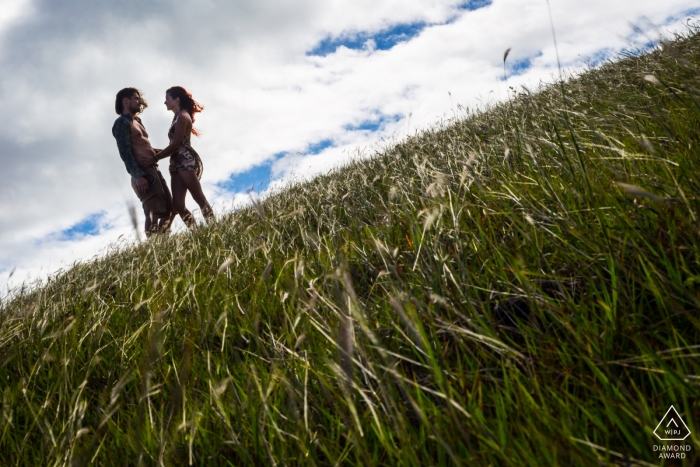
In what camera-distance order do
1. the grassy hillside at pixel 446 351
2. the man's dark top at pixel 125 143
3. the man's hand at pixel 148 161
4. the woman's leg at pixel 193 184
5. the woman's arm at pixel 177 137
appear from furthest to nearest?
the woman's leg at pixel 193 184
the woman's arm at pixel 177 137
the man's hand at pixel 148 161
the man's dark top at pixel 125 143
the grassy hillside at pixel 446 351

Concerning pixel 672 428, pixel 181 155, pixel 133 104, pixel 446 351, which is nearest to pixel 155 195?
pixel 181 155

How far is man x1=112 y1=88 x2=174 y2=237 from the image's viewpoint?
6.72 meters

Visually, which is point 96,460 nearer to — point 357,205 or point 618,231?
point 618,231

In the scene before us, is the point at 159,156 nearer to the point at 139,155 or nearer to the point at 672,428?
the point at 139,155

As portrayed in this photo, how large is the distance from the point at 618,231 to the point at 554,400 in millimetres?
717

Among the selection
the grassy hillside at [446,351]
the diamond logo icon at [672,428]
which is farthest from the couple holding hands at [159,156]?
the diamond logo icon at [672,428]

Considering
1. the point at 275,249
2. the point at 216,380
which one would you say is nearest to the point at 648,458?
the point at 216,380

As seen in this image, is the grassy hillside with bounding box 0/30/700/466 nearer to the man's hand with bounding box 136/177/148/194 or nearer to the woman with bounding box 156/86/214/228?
the man's hand with bounding box 136/177/148/194

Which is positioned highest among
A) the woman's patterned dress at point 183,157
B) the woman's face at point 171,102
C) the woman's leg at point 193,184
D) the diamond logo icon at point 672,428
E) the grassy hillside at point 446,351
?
the woman's face at point 171,102

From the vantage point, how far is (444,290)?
1473 mm

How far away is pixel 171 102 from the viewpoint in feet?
24.1

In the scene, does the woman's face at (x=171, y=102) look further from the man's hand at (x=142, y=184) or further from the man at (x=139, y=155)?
the man's hand at (x=142, y=184)

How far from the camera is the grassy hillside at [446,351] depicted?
0.93 m

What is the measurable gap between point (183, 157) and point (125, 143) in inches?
33.6
